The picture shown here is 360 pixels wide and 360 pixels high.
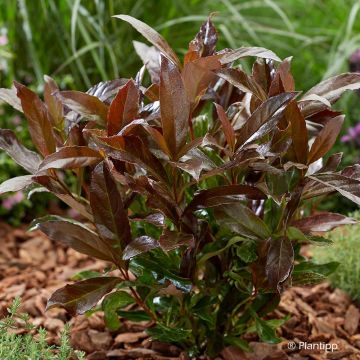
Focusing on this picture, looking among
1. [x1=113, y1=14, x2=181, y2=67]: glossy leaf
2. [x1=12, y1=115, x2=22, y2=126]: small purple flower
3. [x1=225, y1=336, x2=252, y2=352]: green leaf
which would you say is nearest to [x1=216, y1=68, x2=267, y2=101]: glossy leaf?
[x1=113, y1=14, x2=181, y2=67]: glossy leaf

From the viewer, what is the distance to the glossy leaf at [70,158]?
4.24ft

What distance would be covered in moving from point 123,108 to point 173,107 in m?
0.11

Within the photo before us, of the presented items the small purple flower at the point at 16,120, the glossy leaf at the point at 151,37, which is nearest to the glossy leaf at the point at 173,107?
the glossy leaf at the point at 151,37

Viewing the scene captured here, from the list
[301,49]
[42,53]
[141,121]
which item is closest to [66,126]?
[141,121]

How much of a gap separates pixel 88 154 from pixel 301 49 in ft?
8.95

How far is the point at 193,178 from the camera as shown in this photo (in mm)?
1440

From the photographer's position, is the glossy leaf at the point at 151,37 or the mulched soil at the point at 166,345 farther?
the mulched soil at the point at 166,345

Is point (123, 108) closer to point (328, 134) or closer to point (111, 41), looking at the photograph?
point (328, 134)

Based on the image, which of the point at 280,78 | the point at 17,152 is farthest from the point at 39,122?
the point at 280,78

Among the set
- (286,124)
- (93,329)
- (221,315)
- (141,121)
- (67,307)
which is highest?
(141,121)

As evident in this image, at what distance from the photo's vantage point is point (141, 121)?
4.10 feet

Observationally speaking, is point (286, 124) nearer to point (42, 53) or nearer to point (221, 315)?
point (221, 315)

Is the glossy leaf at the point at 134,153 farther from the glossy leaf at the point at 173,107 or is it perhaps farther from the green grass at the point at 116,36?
the green grass at the point at 116,36

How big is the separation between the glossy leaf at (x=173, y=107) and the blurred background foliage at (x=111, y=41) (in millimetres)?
1771
